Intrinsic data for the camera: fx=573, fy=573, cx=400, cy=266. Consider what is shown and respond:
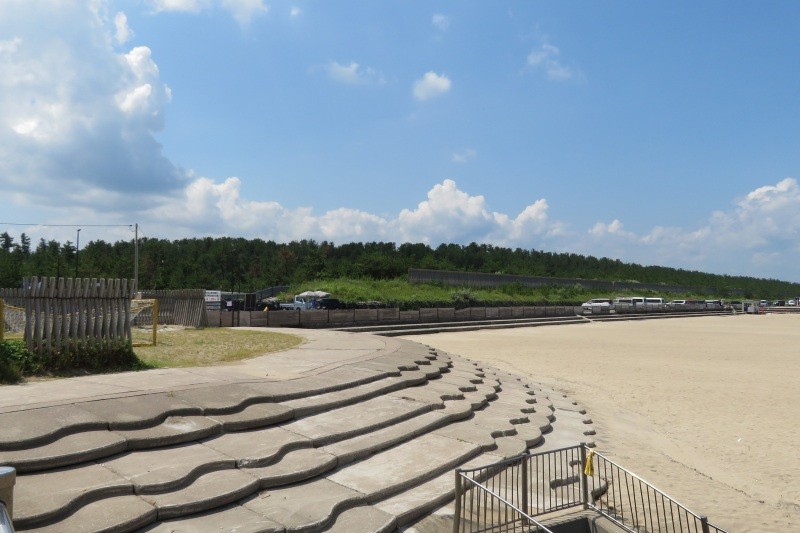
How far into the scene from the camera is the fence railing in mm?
5777

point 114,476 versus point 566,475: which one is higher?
point 114,476

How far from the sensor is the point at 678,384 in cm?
1697

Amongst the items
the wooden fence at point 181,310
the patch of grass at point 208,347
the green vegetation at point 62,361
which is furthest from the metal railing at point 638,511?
the wooden fence at point 181,310

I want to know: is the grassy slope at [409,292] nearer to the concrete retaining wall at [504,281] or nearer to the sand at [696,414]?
the concrete retaining wall at [504,281]

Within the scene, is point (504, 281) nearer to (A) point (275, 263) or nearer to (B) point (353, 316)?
(A) point (275, 263)

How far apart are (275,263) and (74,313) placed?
83.8 meters

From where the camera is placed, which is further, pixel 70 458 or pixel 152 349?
pixel 152 349

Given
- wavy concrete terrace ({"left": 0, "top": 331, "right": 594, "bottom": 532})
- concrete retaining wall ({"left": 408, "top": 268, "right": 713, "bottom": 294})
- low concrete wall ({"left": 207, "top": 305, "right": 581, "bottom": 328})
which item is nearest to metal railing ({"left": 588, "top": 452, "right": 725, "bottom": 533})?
wavy concrete terrace ({"left": 0, "top": 331, "right": 594, "bottom": 532})

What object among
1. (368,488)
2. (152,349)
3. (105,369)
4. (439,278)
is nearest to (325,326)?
(152,349)

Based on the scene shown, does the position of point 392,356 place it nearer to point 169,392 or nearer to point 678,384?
point 169,392

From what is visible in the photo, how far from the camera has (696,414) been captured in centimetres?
1291

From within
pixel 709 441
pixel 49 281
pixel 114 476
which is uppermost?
pixel 49 281

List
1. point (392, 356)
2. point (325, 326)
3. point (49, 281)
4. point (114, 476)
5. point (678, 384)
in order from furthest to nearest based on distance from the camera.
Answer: point (325, 326) < point (678, 384) < point (392, 356) < point (49, 281) < point (114, 476)

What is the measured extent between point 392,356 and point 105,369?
5.70 metres
